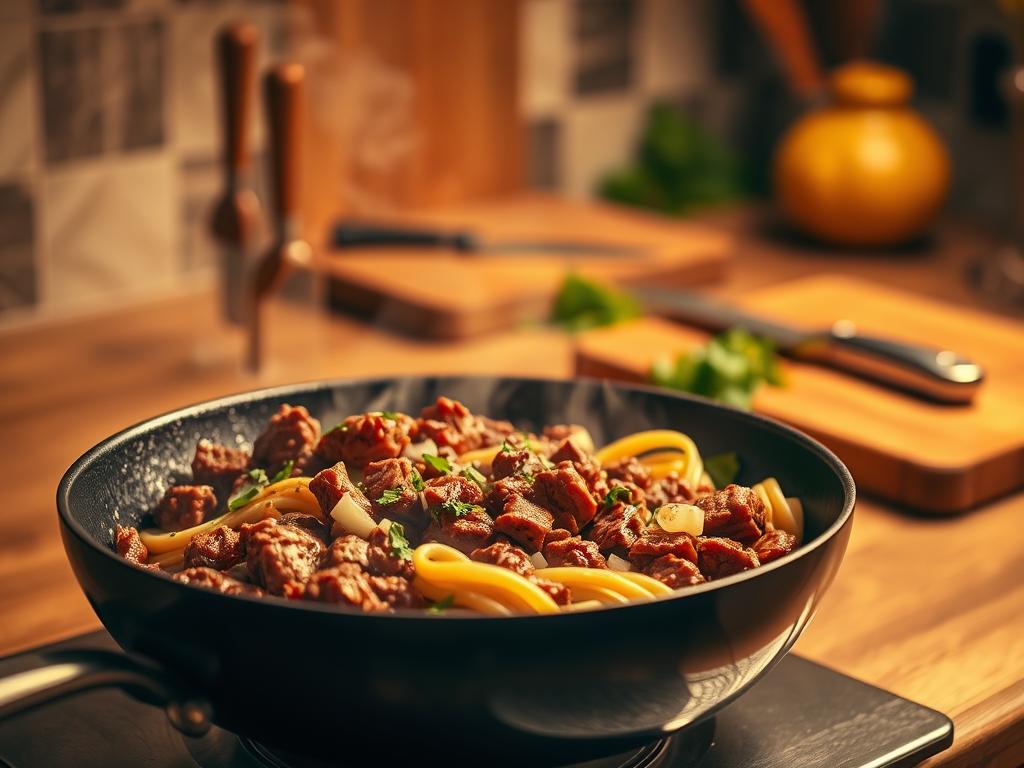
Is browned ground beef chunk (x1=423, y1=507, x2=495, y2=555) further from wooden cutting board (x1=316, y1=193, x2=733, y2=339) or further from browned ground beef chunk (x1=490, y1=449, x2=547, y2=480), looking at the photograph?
wooden cutting board (x1=316, y1=193, x2=733, y2=339)

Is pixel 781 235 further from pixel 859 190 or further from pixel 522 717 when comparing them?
pixel 522 717

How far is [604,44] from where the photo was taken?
8.77 feet

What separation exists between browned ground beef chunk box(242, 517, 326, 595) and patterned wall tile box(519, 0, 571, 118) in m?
1.71

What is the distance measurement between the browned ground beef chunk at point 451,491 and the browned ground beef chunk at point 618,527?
3.1 inches

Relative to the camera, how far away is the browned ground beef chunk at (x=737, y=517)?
96cm

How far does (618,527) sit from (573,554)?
2.1 inches

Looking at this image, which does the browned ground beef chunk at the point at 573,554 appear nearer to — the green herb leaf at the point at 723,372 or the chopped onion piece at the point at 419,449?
the chopped onion piece at the point at 419,449

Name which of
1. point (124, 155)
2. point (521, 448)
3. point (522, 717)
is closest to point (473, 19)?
point (124, 155)

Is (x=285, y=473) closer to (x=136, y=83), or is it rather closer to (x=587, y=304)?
(x=587, y=304)

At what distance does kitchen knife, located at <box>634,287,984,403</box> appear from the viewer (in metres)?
1.57

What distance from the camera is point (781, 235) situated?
8.38 feet

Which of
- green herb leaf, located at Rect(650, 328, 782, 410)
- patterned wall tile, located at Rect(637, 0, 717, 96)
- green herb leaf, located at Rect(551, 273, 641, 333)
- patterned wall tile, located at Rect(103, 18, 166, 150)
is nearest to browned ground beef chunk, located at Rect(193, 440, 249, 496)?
green herb leaf, located at Rect(650, 328, 782, 410)

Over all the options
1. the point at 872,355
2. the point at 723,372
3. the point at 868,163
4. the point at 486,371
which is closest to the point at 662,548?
the point at 723,372

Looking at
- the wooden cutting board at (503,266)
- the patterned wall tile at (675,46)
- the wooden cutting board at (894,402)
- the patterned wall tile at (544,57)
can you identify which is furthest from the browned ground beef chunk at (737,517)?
the patterned wall tile at (675,46)
